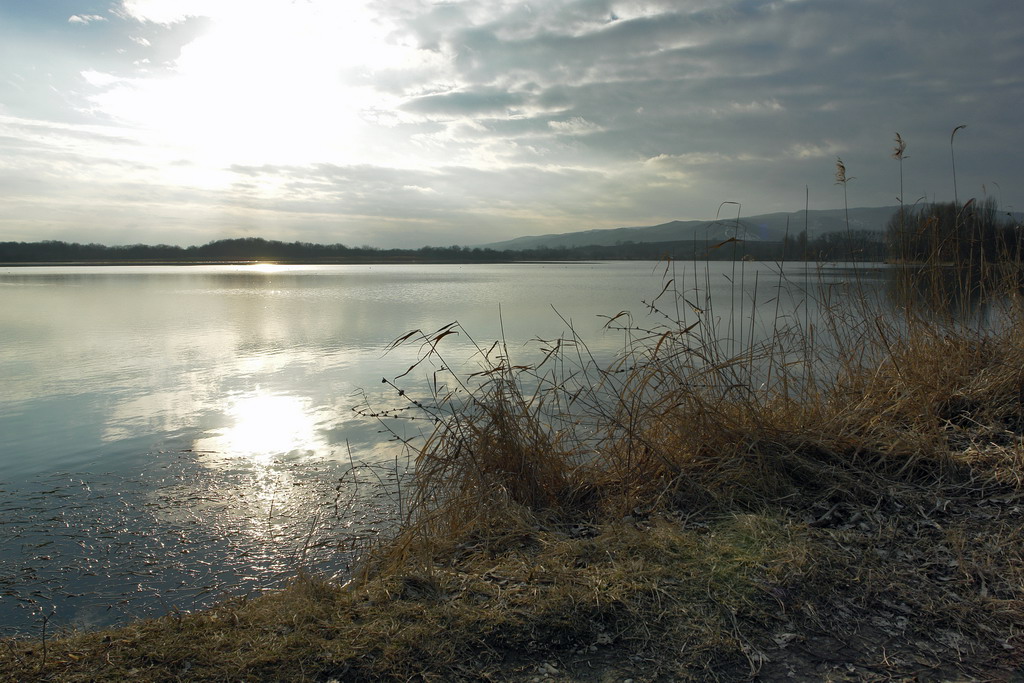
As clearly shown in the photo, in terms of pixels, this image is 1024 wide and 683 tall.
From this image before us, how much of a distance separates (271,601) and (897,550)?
8.48 feet

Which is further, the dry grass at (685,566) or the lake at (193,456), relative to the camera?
the lake at (193,456)

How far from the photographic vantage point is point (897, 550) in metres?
2.51

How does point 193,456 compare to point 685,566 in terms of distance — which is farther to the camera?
point 193,456

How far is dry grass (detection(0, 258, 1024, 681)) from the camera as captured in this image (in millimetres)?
1963

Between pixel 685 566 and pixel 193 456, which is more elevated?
pixel 685 566

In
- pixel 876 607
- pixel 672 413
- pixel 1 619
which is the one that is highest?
pixel 672 413

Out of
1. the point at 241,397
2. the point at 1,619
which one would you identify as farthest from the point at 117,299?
the point at 1,619

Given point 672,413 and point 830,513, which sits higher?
point 672,413

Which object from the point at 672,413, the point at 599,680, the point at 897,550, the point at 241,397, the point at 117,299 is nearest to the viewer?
the point at 599,680

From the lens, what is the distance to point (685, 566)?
2.41m

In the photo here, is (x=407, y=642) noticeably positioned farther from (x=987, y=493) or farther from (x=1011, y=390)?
(x=1011, y=390)

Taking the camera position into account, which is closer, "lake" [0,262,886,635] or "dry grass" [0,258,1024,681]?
"dry grass" [0,258,1024,681]

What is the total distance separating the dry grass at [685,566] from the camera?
1.96 m

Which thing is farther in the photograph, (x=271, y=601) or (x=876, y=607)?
(x=271, y=601)
